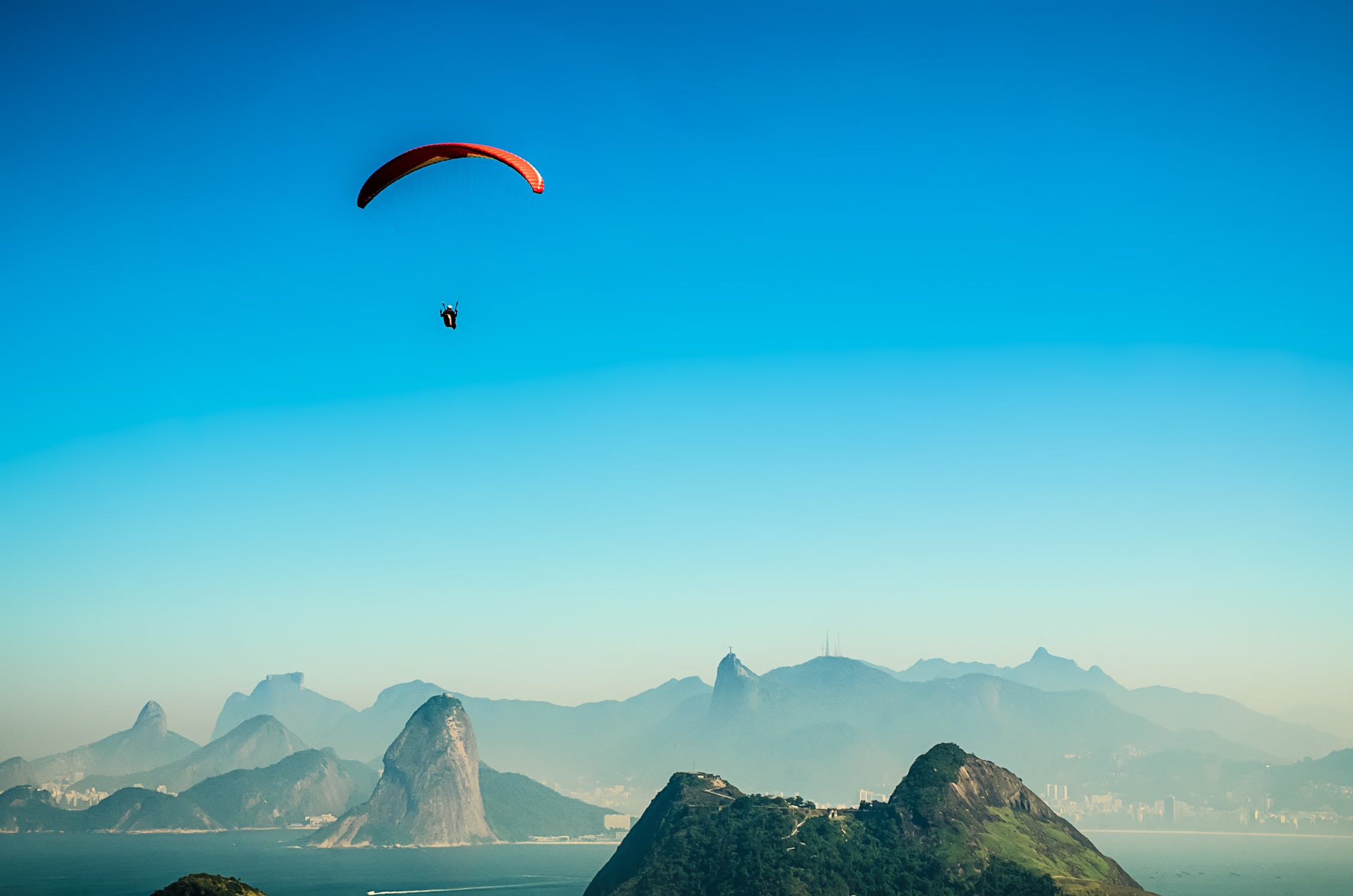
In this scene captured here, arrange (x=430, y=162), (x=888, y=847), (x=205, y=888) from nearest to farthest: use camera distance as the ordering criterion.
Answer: (x=430, y=162)
(x=205, y=888)
(x=888, y=847)

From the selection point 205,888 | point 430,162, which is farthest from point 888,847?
point 430,162

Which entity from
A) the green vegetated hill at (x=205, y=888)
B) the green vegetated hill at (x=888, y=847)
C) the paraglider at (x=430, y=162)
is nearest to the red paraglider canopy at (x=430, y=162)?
the paraglider at (x=430, y=162)

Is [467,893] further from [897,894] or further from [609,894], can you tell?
[897,894]

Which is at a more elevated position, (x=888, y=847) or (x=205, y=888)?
(x=205, y=888)

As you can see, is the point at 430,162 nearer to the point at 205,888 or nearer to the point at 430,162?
the point at 430,162

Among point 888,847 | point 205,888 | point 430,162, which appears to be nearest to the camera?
point 430,162

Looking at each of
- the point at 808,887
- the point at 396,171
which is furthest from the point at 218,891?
the point at 808,887

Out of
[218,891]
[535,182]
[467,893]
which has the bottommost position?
[467,893]

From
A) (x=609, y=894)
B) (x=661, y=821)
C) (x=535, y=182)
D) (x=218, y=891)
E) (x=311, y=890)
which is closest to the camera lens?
(x=535, y=182)
